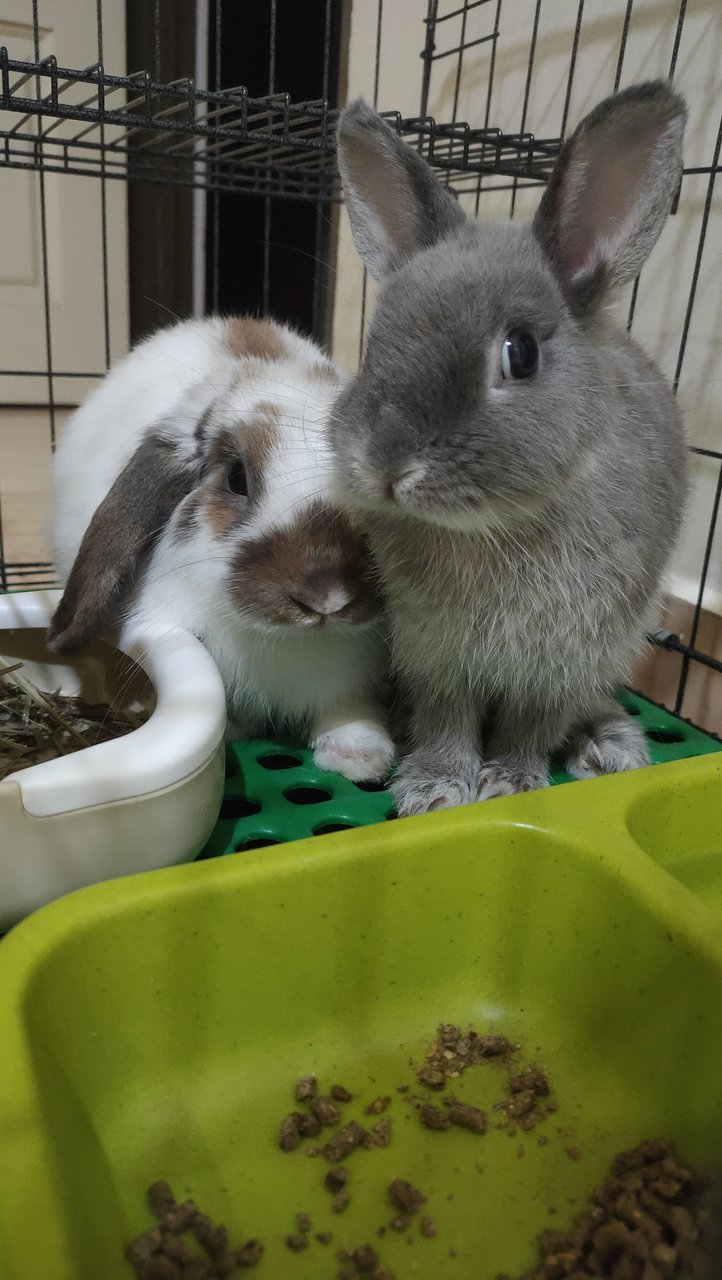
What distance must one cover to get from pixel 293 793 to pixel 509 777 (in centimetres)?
30

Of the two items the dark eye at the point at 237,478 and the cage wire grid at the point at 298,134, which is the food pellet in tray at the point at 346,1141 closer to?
the dark eye at the point at 237,478

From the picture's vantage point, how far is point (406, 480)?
905mm

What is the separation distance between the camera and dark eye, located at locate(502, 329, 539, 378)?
957 mm

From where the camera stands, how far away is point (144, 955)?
2.95ft

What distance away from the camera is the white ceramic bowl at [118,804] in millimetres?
927

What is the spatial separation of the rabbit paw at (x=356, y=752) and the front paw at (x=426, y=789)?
5cm

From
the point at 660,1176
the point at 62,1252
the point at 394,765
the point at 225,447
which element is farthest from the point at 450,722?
the point at 62,1252

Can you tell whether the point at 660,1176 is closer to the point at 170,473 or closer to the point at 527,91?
the point at 170,473

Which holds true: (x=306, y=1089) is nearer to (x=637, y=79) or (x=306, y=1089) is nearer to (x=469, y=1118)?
(x=469, y=1118)

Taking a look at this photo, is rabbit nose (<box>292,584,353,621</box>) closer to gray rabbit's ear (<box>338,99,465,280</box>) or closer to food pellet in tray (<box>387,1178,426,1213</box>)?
gray rabbit's ear (<box>338,99,465,280</box>)

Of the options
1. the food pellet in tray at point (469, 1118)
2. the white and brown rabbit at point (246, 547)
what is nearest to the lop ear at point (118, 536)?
the white and brown rabbit at point (246, 547)

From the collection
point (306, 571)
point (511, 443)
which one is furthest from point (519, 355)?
point (306, 571)

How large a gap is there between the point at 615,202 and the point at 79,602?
2.62 ft

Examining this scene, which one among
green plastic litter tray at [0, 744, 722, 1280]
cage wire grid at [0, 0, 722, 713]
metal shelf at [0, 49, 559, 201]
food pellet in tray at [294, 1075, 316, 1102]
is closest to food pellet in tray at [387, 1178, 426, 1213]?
green plastic litter tray at [0, 744, 722, 1280]
